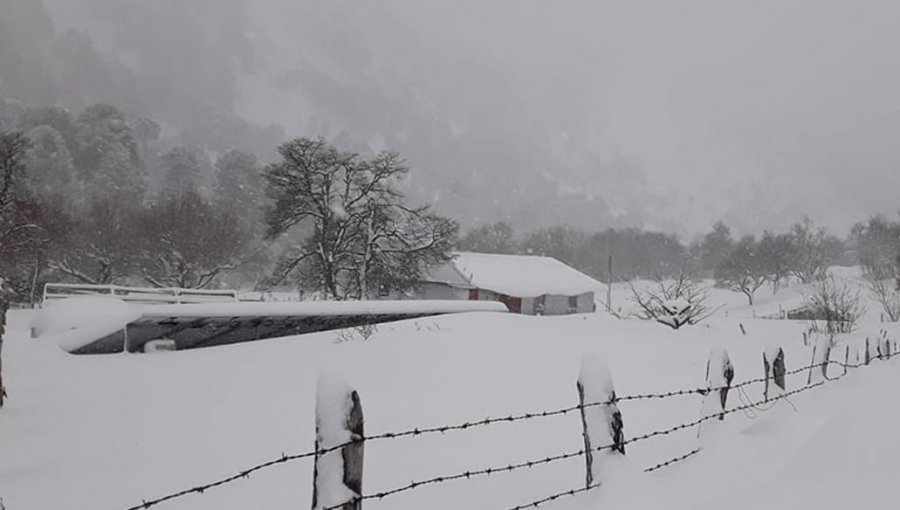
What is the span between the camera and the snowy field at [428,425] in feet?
15.0

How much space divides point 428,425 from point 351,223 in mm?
27342

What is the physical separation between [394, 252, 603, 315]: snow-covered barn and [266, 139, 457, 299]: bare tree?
6.24 m

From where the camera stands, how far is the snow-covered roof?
41344 millimetres

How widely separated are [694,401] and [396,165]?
29223 mm

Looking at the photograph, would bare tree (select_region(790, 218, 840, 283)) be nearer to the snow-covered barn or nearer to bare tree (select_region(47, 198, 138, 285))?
the snow-covered barn

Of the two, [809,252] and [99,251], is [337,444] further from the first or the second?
[809,252]

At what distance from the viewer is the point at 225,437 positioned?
7.50 m

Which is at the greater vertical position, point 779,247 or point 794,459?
point 779,247

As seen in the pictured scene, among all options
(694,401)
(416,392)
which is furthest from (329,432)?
(694,401)

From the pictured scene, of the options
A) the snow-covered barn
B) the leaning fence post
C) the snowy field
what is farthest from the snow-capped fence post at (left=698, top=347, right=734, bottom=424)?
the snow-covered barn

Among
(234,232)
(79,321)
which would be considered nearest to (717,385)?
(79,321)

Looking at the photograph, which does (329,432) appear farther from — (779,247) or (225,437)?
(779,247)

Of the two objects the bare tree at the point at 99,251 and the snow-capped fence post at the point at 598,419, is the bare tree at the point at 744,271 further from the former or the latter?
the snow-capped fence post at the point at 598,419

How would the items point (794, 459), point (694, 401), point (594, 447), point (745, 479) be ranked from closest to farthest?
1. point (594, 447)
2. point (745, 479)
3. point (794, 459)
4. point (694, 401)
